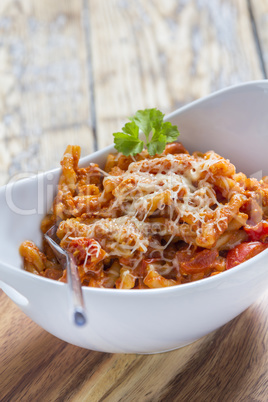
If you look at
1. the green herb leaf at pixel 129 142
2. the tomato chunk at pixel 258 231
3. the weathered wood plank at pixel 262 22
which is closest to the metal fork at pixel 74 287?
the green herb leaf at pixel 129 142

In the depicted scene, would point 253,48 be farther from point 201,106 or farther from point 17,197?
point 17,197

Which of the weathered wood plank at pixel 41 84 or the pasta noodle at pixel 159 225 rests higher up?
the weathered wood plank at pixel 41 84

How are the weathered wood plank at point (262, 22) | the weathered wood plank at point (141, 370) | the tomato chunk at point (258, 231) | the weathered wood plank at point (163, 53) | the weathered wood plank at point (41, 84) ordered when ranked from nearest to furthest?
the weathered wood plank at point (141, 370), the tomato chunk at point (258, 231), the weathered wood plank at point (41, 84), the weathered wood plank at point (163, 53), the weathered wood plank at point (262, 22)

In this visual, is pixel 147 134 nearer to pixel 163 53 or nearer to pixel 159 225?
pixel 159 225

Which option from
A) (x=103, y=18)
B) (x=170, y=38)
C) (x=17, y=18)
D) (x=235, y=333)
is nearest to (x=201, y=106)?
(x=235, y=333)

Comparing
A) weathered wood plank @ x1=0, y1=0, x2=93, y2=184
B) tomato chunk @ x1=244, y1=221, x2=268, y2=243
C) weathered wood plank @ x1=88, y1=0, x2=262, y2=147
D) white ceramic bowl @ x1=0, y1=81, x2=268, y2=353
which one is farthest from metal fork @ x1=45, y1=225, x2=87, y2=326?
weathered wood plank @ x1=88, y1=0, x2=262, y2=147

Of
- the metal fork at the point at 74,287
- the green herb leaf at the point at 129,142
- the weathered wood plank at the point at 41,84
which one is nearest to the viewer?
the metal fork at the point at 74,287

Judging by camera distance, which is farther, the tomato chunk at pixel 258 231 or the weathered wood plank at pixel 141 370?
the tomato chunk at pixel 258 231

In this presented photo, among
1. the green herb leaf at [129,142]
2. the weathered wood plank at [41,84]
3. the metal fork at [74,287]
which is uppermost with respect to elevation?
the weathered wood plank at [41,84]

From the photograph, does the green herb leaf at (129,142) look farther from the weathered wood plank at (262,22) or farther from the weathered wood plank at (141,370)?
the weathered wood plank at (262,22)
